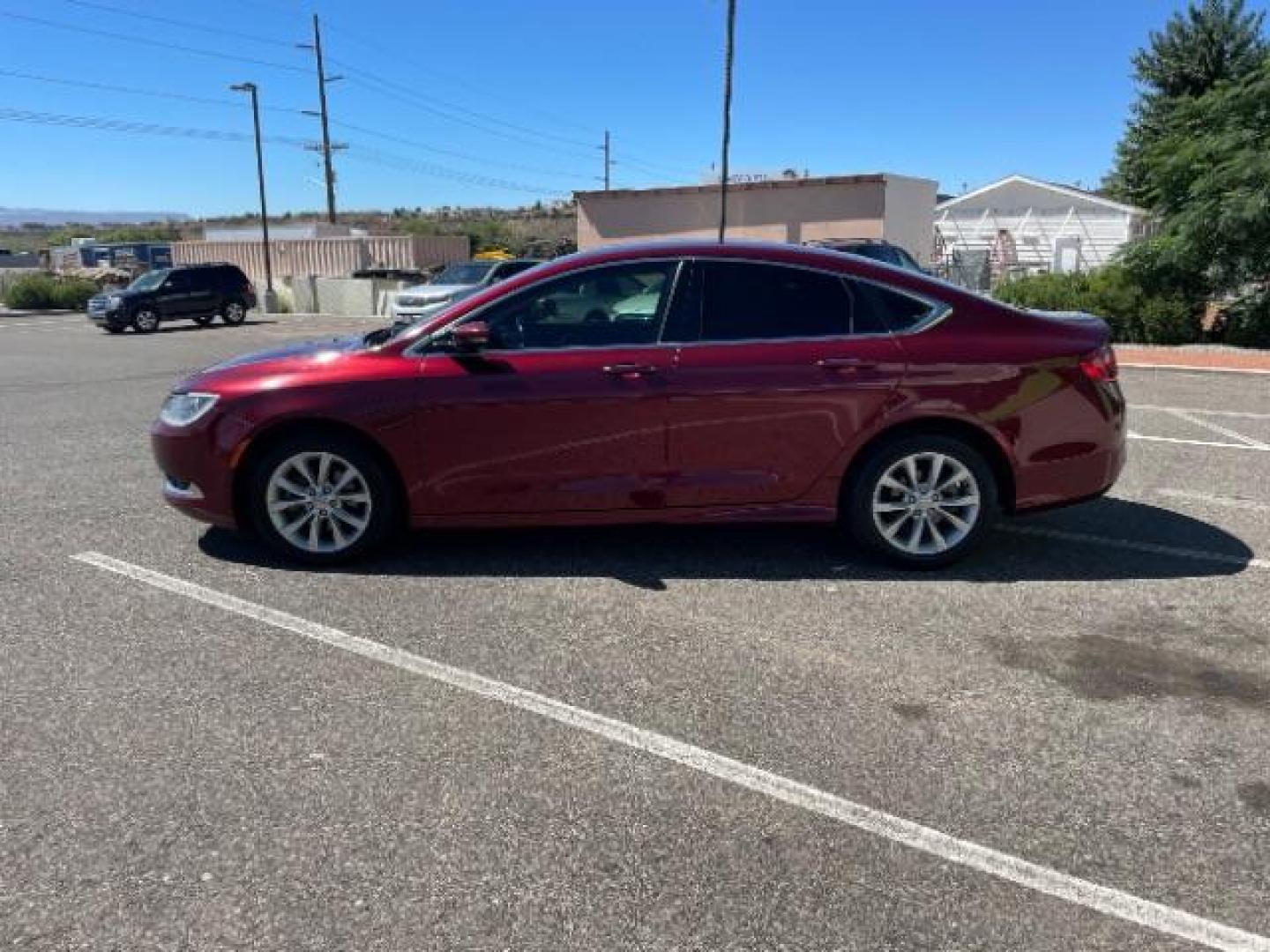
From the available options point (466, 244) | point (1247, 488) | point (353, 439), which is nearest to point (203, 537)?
point (353, 439)

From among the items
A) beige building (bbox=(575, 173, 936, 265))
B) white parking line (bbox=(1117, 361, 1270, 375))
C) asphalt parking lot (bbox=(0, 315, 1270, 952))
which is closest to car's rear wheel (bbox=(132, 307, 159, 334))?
beige building (bbox=(575, 173, 936, 265))

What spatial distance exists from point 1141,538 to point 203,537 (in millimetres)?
5261

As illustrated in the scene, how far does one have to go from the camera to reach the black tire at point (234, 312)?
3019 centimetres

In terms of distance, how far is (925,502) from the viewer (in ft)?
17.2

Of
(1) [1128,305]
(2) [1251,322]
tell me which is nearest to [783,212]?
(1) [1128,305]

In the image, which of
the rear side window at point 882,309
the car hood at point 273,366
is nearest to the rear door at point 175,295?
the car hood at point 273,366

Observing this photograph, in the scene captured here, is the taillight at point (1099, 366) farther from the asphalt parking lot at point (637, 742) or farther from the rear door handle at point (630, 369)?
the rear door handle at point (630, 369)

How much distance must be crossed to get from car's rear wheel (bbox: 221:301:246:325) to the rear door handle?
27905mm

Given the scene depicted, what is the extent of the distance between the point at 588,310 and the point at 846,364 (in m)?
1.29

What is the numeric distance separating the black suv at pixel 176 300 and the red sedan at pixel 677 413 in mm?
25324

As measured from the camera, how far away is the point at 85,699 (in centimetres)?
386

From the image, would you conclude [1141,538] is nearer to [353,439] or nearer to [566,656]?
[566,656]

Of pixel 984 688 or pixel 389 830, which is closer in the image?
pixel 389 830

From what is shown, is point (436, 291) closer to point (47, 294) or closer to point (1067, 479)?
point (1067, 479)
